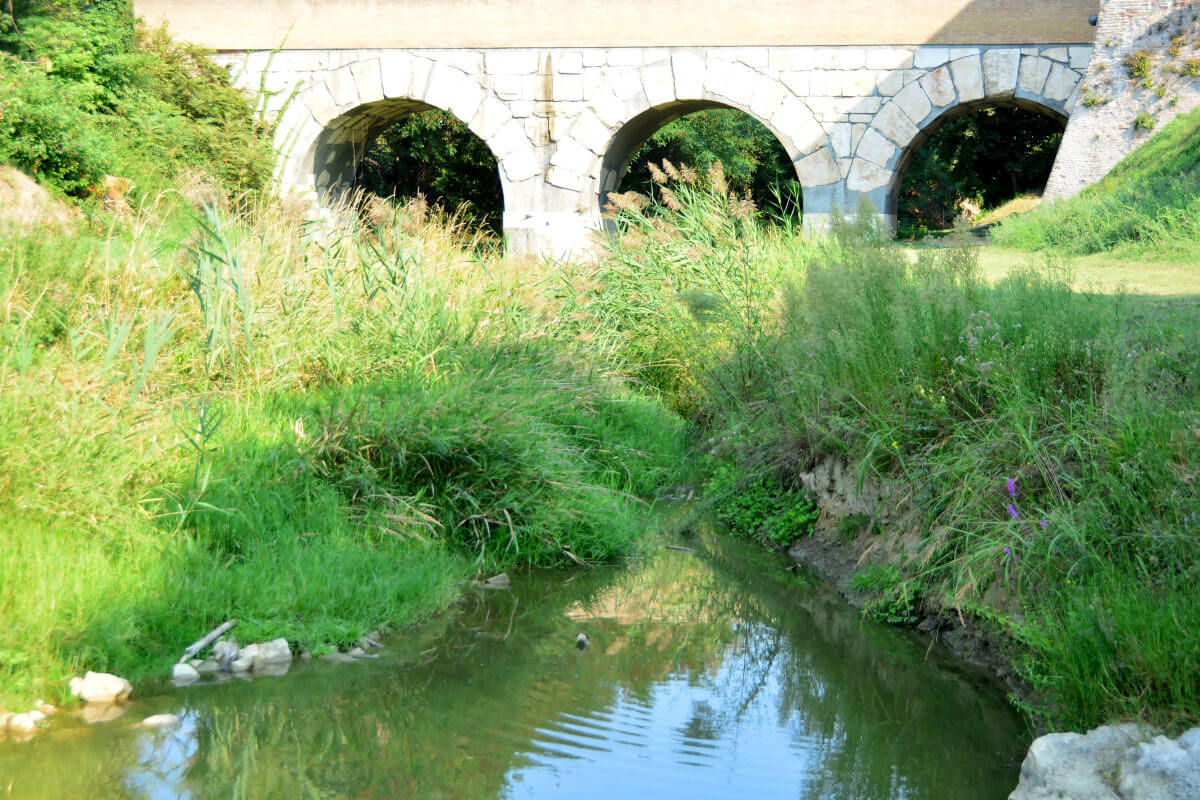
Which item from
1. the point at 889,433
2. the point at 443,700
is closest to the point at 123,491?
the point at 443,700

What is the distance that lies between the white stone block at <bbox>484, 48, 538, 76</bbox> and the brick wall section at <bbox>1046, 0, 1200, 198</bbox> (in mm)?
6452

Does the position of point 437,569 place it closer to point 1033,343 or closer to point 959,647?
point 959,647

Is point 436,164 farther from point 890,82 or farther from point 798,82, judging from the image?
point 890,82

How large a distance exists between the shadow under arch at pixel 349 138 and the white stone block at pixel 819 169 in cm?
385

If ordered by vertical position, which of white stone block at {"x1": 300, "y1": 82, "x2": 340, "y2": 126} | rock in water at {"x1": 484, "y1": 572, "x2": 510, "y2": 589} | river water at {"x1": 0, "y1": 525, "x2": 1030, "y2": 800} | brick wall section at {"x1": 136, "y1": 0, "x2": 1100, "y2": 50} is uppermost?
brick wall section at {"x1": 136, "y1": 0, "x2": 1100, "y2": 50}

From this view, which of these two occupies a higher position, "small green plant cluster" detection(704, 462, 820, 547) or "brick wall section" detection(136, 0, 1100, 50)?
"brick wall section" detection(136, 0, 1100, 50)

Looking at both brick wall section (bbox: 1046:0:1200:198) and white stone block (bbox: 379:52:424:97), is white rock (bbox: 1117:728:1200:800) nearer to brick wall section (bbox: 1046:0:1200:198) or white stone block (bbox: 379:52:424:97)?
brick wall section (bbox: 1046:0:1200:198)

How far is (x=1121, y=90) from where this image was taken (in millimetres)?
11273

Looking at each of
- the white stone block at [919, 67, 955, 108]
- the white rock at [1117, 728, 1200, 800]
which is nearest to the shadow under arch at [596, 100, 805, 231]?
the white stone block at [919, 67, 955, 108]

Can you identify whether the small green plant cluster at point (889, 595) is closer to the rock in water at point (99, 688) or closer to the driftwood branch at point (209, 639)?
the driftwood branch at point (209, 639)

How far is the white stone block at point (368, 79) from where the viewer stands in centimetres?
1330

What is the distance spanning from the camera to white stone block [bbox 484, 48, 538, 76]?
42.7ft

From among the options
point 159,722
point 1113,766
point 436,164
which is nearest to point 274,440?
point 159,722

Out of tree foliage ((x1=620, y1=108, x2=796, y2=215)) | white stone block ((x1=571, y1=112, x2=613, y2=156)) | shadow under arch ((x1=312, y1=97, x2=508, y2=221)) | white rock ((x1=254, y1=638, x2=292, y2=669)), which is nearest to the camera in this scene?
white rock ((x1=254, y1=638, x2=292, y2=669))
